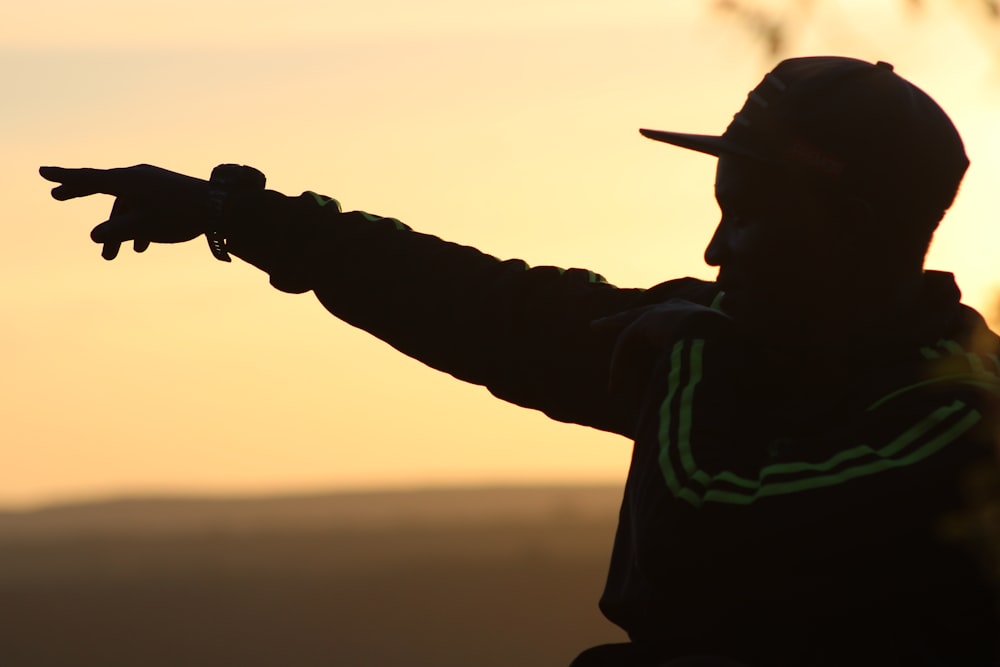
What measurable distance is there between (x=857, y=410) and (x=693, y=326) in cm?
33

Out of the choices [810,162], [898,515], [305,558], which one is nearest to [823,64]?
[810,162]

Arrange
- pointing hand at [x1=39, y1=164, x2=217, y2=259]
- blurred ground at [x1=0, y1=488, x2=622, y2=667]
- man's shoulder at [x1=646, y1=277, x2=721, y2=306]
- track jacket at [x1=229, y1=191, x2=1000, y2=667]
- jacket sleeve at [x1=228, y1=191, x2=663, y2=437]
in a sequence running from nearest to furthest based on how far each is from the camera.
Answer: track jacket at [x1=229, y1=191, x2=1000, y2=667] < man's shoulder at [x1=646, y1=277, x2=721, y2=306] < jacket sleeve at [x1=228, y1=191, x2=663, y2=437] < pointing hand at [x1=39, y1=164, x2=217, y2=259] < blurred ground at [x1=0, y1=488, x2=622, y2=667]

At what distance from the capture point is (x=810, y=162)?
403 centimetres

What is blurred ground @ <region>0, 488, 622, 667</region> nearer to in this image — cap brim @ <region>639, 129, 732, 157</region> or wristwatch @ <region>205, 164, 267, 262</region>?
wristwatch @ <region>205, 164, 267, 262</region>

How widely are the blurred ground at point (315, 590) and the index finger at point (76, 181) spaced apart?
27.3 m

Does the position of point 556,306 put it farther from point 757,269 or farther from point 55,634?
point 55,634

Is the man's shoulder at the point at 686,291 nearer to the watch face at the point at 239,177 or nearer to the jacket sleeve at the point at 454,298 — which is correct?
the jacket sleeve at the point at 454,298

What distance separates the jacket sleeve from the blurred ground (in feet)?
89.8

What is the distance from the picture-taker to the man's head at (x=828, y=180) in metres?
4.03

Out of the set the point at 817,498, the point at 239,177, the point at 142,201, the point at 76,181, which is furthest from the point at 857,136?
the point at 76,181

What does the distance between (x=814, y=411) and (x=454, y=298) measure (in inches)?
45.0

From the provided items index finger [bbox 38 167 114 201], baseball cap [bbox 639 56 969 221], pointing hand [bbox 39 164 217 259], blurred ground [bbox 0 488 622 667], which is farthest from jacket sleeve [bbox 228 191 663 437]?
blurred ground [bbox 0 488 622 667]

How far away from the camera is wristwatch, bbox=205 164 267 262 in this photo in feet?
16.8

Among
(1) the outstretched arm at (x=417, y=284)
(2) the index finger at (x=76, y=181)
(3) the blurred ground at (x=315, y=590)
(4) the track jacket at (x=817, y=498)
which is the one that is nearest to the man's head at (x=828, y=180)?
(4) the track jacket at (x=817, y=498)
